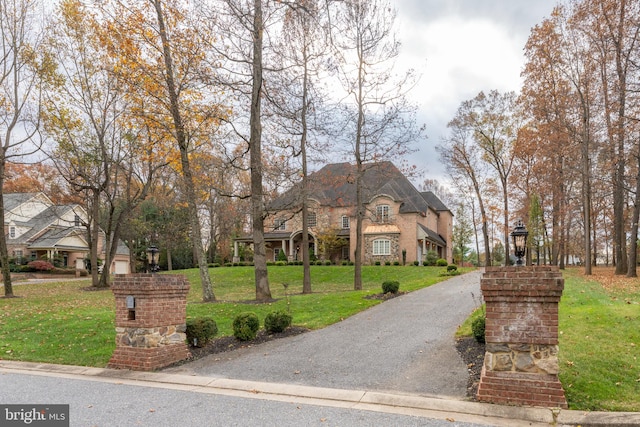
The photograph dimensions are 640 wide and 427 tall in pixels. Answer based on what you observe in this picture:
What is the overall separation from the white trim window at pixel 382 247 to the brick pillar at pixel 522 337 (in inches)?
1123

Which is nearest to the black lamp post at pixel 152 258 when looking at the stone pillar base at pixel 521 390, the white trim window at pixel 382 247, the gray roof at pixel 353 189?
the stone pillar base at pixel 521 390

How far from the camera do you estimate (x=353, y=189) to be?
31781mm

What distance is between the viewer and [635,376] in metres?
6.10

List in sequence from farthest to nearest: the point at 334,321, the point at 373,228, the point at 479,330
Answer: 1. the point at 373,228
2. the point at 334,321
3. the point at 479,330

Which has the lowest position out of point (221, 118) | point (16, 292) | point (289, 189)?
point (16, 292)

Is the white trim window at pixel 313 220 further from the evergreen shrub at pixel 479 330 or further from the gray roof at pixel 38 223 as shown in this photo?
the evergreen shrub at pixel 479 330

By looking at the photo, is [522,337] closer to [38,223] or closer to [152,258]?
[152,258]

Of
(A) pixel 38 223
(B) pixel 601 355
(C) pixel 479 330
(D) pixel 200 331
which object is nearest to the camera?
(B) pixel 601 355

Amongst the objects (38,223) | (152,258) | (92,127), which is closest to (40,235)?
(38,223)

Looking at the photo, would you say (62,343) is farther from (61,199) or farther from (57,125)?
(61,199)

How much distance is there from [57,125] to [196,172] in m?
10.4

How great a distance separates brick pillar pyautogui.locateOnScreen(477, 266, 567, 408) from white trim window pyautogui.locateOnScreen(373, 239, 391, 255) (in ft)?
93.5

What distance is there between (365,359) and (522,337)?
3171 mm

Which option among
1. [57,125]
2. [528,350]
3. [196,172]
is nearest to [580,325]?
[528,350]
